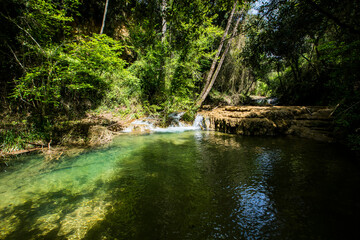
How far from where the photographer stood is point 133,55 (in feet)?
49.9

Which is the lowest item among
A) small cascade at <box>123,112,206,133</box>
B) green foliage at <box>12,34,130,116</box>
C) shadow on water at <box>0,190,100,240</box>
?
shadow on water at <box>0,190,100,240</box>

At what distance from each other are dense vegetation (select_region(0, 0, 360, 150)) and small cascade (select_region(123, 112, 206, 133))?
96cm

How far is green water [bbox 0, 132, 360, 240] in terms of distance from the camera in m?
2.17

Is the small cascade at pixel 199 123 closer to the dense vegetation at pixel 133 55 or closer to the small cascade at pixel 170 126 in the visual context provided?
the small cascade at pixel 170 126

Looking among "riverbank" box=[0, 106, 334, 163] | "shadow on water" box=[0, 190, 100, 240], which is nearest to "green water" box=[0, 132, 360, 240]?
"shadow on water" box=[0, 190, 100, 240]

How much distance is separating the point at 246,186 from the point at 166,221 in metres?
2.03

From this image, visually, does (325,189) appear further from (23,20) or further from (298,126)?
(23,20)

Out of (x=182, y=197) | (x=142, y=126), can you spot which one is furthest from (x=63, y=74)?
(x=182, y=197)

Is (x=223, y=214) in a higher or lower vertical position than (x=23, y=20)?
lower

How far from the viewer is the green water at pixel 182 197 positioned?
2.17 meters

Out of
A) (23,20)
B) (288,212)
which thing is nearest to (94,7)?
(23,20)

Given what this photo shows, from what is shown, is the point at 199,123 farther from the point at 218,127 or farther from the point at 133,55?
the point at 133,55

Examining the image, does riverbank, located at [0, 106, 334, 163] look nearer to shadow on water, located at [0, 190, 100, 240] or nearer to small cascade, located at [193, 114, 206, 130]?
small cascade, located at [193, 114, 206, 130]

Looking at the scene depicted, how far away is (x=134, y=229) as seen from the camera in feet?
7.18
